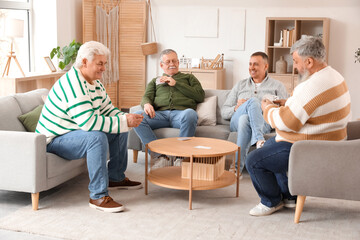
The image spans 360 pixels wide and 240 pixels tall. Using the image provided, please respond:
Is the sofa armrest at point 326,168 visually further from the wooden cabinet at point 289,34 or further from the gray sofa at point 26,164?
the wooden cabinet at point 289,34

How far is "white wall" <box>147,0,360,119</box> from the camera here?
23.1ft

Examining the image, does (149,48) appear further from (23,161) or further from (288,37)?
(23,161)

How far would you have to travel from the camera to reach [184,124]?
4.51 metres

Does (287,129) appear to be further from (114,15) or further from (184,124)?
(114,15)

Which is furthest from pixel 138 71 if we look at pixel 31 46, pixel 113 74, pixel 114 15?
pixel 31 46

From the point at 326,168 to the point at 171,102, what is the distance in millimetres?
2019

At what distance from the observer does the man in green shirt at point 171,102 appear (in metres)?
4.53

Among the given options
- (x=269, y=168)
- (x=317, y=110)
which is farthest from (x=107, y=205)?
(x=317, y=110)

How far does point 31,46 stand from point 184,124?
3278 millimetres

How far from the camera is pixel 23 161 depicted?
3441 millimetres

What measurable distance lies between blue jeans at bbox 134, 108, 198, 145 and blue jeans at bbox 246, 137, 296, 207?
3.69 ft

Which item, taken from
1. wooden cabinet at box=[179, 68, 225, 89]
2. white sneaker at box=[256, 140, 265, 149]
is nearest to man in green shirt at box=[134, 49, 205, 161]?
white sneaker at box=[256, 140, 265, 149]

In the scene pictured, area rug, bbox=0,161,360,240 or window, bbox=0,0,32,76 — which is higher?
window, bbox=0,0,32,76

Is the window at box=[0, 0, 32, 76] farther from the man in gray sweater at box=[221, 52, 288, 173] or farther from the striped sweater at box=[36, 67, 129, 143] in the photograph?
the man in gray sweater at box=[221, 52, 288, 173]
